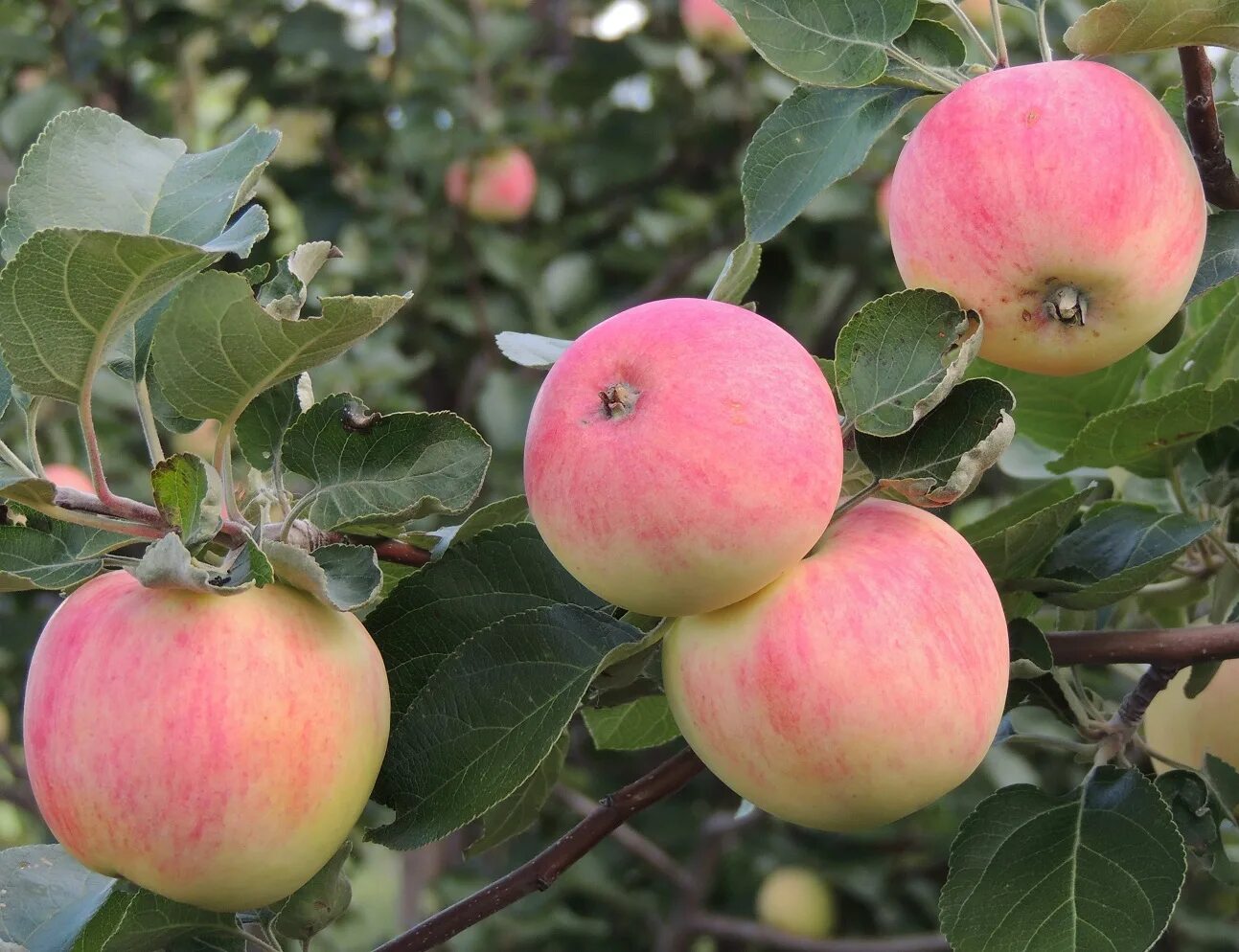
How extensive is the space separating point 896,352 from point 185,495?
1.25ft

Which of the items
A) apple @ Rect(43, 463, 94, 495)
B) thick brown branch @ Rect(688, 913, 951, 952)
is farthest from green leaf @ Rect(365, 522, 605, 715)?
thick brown branch @ Rect(688, 913, 951, 952)

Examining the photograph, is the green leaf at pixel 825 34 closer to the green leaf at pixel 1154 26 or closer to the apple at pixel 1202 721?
the green leaf at pixel 1154 26

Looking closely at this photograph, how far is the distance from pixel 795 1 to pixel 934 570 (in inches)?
14.5

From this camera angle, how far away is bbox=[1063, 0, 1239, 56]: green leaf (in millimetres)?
723

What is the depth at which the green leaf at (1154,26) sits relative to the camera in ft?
2.37

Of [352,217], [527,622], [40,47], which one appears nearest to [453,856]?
[352,217]

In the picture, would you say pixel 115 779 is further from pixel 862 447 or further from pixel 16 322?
pixel 862 447

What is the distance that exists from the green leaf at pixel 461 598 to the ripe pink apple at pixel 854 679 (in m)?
0.12

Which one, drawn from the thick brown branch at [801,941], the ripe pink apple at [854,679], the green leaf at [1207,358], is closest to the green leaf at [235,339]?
the ripe pink apple at [854,679]

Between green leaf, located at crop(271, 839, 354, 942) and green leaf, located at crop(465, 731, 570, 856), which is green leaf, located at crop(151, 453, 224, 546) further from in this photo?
green leaf, located at crop(465, 731, 570, 856)

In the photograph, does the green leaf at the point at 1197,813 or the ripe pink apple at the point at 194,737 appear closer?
the ripe pink apple at the point at 194,737

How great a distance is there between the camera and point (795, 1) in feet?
2.66

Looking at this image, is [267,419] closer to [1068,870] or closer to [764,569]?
[764,569]

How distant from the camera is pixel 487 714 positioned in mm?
727
